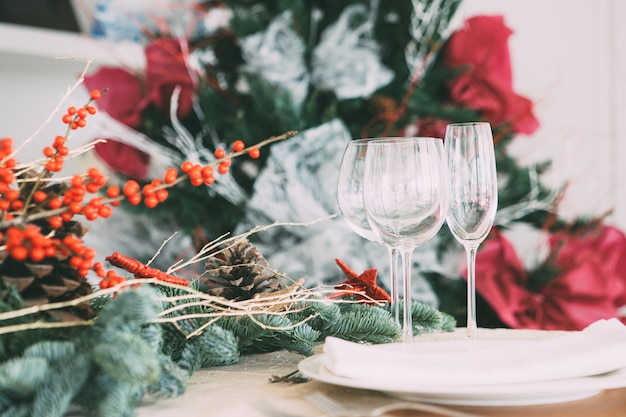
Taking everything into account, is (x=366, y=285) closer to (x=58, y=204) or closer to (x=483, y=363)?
(x=483, y=363)

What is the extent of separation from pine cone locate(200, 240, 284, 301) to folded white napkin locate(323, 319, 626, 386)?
18cm

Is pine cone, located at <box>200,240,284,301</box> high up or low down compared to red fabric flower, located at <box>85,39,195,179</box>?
down

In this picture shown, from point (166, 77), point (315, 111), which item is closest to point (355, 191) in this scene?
point (315, 111)

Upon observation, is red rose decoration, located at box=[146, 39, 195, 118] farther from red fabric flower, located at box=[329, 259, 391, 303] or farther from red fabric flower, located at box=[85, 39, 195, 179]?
red fabric flower, located at box=[329, 259, 391, 303]

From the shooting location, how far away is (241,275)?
27.8 inches

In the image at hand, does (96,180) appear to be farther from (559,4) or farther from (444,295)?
(559,4)

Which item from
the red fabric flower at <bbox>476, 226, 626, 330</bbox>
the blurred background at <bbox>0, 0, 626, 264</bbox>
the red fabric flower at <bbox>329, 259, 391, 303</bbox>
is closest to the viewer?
the red fabric flower at <bbox>329, 259, 391, 303</bbox>

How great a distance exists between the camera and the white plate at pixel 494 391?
1.59 feet

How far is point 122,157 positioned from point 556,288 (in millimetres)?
838

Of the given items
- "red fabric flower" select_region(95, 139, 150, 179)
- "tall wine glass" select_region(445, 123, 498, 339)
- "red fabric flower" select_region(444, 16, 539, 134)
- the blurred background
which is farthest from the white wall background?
"tall wine glass" select_region(445, 123, 498, 339)

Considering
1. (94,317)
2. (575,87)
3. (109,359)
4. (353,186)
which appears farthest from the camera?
(575,87)

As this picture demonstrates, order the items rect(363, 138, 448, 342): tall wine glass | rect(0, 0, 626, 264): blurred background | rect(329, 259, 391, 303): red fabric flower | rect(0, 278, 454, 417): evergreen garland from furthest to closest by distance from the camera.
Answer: rect(0, 0, 626, 264): blurred background, rect(329, 259, 391, 303): red fabric flower, rect(363, 138, 448, 342): tall wine glass, rect(0, 278, 454, 417): evergreen garland

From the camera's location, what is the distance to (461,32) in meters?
1.37

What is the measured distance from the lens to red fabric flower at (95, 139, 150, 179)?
1343 mm
